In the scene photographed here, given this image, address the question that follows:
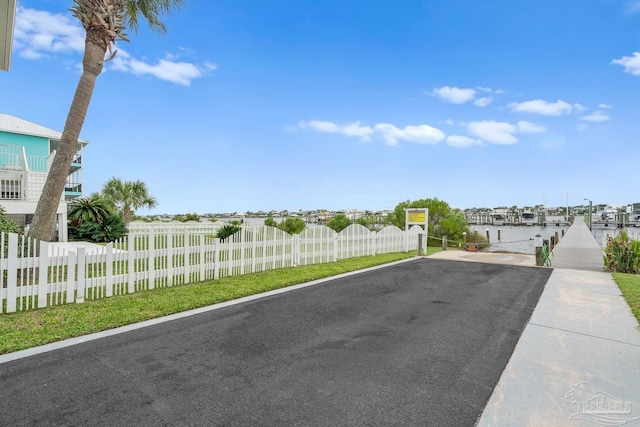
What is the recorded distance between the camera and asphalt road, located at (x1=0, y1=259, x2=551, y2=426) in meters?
2.65

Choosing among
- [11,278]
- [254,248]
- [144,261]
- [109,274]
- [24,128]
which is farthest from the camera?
[24,128]

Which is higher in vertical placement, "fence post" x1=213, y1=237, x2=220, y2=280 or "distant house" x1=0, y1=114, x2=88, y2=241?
"distant house" x1=0, y1=114, x2=88, y2=241

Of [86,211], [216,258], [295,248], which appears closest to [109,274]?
[216,258]

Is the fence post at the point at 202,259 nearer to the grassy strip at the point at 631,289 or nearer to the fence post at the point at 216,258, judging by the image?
the fence post at the point at 216,258

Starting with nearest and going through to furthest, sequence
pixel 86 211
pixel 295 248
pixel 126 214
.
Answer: pixel 295 248
pixel 86 211
pixel 126 214

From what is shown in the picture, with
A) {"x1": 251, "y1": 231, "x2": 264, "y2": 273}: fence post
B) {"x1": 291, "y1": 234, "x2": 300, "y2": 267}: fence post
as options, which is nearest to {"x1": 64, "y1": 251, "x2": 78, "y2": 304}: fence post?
{"x1": 251, "y1": 231, "x2": 264, "y2": 273}: fence post

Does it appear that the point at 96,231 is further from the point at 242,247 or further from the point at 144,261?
the point at 144,261

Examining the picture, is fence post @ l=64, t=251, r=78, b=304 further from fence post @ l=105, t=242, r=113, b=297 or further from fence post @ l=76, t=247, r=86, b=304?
fence post @ l=105, t=242, r=113, b=297

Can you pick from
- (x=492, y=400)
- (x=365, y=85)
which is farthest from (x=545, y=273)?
(x=365, y=85)

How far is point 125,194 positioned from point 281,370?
31.5m

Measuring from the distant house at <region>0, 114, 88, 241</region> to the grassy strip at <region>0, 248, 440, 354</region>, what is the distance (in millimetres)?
9733

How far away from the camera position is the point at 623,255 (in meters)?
10.6

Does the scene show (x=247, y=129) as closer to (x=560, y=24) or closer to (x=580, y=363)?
(x=560, y=24)

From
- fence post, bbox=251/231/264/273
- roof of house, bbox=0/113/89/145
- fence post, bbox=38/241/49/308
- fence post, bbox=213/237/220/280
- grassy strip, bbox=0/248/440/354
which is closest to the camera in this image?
grassy strip, bbox=0/248/440/354
